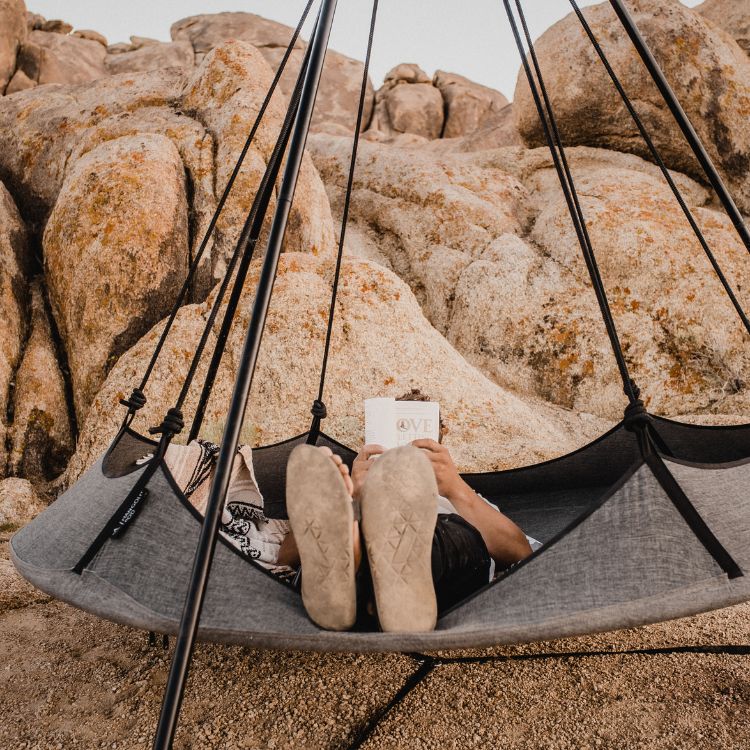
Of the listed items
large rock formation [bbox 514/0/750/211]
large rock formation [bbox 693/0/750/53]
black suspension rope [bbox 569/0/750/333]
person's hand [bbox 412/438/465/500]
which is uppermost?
large rock formation [bbox 693/0/750/53]

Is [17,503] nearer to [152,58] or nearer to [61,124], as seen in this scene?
[61,124]

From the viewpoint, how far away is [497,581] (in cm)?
97

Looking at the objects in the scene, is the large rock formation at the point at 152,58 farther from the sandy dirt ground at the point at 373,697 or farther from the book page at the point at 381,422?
the sandy dirt ground at the point at 373,697

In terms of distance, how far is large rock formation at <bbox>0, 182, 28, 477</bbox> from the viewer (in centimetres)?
336

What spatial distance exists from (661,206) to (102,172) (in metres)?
4.41

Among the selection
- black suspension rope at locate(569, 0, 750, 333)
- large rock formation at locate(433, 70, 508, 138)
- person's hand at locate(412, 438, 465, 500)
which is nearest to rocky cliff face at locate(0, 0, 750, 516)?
black suspension rope at locate(569, 0, 750, 333)

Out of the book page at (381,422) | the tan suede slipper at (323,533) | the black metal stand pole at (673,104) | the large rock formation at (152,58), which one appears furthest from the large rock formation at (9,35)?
the tan suede slipper at (323,533)

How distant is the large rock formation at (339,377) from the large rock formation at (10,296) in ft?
1.86

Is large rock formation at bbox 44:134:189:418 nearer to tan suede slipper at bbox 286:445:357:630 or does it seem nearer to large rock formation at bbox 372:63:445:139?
tan suede slipper at bbox 286:445:357:630

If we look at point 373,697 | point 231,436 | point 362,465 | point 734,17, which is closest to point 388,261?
point 362,465

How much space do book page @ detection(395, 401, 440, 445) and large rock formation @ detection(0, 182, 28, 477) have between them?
252cm

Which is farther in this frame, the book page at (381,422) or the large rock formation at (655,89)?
the large rock formation at (655,89)

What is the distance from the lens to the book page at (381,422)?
2.28m

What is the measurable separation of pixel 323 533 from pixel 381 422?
1386 millimetres
